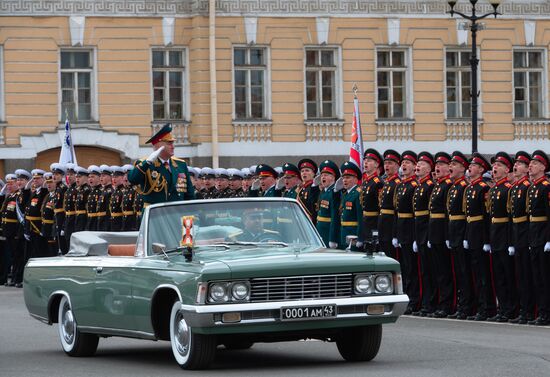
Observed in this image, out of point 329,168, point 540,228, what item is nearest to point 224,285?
point 540,228

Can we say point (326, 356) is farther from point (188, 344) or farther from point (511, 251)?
point (511, 251)

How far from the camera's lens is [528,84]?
1881 inches

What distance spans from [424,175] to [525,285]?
2.28 meters

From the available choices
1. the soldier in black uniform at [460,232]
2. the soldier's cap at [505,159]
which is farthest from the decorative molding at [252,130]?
the soldier's cap at [505,159]

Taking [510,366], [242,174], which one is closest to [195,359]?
[510,366]

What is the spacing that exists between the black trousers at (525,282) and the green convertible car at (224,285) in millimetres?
4947

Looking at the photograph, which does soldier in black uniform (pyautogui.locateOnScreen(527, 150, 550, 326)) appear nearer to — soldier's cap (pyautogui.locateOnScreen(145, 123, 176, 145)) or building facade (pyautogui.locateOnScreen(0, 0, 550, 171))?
soldier's cap (pyautogui.locateOnScreen(145, 123, 176, 145))

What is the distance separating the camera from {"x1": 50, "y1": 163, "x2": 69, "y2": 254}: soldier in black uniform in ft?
105

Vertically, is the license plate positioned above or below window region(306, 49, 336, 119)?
below

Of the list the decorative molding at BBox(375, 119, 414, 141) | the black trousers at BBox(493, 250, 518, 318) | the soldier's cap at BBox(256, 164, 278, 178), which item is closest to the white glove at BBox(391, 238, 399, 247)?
the black trousers at BBox(493, 250, 518, 318)

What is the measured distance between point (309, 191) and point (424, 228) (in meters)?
2.32

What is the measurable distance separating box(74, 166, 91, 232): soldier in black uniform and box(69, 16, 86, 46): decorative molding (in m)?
12.1

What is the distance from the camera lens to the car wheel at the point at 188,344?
14.6m

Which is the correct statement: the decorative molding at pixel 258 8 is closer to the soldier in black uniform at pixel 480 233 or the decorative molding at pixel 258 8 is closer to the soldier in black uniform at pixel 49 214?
the soldier in black uniform at pixel 49 214
